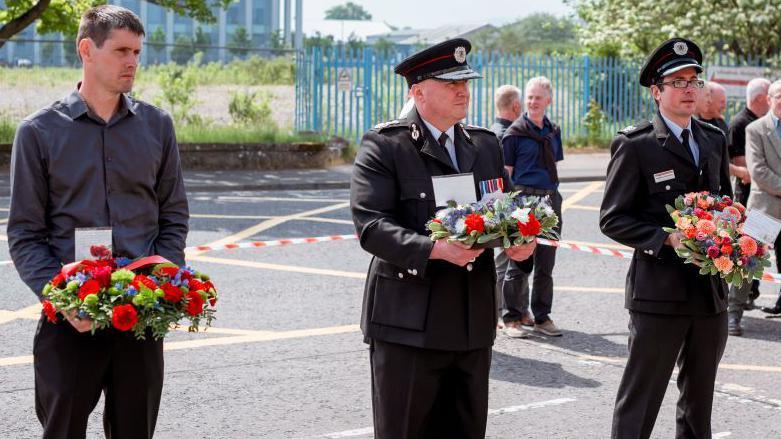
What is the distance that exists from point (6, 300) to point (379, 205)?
579cm

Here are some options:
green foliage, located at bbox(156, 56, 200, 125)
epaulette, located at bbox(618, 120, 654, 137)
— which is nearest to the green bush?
green foliage, located at bbox(156, 56, 200, 125)

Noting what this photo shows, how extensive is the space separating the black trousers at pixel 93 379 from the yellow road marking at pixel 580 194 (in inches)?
480

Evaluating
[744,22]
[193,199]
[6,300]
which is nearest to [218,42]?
[744,22]

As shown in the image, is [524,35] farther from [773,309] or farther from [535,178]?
[535,178]

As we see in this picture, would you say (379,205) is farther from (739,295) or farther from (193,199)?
(193,199)

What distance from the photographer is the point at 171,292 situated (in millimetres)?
3807

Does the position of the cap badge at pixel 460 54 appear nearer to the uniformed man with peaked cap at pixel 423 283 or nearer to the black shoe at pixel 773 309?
the uniformed man with peaked cap at pixel 423 283

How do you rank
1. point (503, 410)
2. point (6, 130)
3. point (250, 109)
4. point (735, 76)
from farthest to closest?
point (735, 76) < point (250, 109) < point (6, 130) < point (503, 410)

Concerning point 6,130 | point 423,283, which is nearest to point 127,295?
point 423,283

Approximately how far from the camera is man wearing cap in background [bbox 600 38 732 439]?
16.8ft

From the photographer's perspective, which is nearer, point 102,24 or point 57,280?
point 57,280

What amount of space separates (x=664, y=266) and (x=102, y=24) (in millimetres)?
2610

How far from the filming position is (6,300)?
A: 9.18 m

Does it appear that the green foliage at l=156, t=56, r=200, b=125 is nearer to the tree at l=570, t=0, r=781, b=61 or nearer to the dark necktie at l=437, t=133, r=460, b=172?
the tree at l=570, t=0, r=781, b=61
